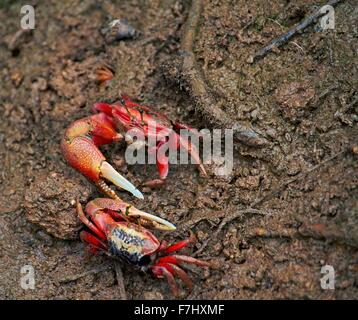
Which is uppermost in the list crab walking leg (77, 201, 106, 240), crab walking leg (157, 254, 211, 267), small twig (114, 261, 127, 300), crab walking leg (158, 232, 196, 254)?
crab walking leg (77, 201, 106, 240)

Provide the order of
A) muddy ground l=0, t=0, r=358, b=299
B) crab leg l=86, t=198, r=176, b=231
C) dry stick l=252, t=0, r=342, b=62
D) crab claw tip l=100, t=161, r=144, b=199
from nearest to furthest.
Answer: muddy ground l=0, t=0, r=358, b=299
crab leg l=86, t=198, r=176, b=231
crab claw tip l=100, t=161, r=144, b=199
dry stick l=252, t=0, r=342, b=62

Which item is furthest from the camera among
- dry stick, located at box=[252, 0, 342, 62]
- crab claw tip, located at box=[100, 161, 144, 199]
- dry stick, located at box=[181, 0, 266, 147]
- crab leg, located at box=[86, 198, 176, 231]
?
dry stick, located at box=[252, 0, 342, 62]

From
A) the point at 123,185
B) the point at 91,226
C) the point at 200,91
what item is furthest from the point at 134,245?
the point at 200,91

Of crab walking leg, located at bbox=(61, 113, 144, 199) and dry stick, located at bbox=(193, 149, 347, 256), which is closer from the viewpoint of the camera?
dry stick, located at bbox=(193, 149, 347, 256)

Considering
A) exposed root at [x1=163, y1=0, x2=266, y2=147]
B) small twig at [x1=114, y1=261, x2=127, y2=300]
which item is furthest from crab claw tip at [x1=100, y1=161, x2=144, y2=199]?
exposed root at [x1=163, y1=0, x2=266, y2=147]

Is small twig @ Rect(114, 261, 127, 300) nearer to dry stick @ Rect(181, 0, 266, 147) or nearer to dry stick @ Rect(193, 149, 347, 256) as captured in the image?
dry stick @ Rect(193, 149, 347, 256)

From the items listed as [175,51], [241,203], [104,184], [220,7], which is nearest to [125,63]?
[175,51]

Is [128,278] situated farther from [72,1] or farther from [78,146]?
[72,1]
